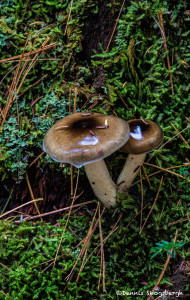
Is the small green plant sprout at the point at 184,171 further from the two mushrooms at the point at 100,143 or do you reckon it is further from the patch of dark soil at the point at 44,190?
the patch of dark soil at the point at 44,190

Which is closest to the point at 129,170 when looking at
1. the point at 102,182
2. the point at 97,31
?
the point at 102,182

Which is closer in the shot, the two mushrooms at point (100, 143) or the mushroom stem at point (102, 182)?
the two mushrooms at point (100, 143)

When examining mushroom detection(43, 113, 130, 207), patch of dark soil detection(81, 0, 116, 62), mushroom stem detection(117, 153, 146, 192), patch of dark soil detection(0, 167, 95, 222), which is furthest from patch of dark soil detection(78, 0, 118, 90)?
patch of dark soil detection(0, 167, 95, 222)

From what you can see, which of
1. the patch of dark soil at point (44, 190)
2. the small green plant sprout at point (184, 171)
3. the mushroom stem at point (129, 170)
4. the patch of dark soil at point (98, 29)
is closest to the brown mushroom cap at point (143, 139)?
the mushroom stem at point (129, 170)

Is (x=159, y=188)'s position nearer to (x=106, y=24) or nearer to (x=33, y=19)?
(x=106, y=24)

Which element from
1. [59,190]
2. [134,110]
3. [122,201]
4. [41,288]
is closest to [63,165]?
[59,190]

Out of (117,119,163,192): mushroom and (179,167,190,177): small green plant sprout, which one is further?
(179,167,190,177): small green plant sprout

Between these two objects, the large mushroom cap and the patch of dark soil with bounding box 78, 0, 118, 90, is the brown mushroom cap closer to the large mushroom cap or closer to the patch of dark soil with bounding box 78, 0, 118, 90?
the large mushroom cap
